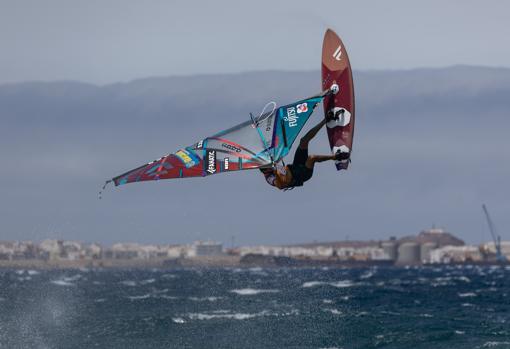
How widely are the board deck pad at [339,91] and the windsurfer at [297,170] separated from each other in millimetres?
1176

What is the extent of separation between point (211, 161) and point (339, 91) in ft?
12.6

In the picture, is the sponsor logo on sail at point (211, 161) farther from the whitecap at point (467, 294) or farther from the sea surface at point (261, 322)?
the whitecap at point (467, 294)

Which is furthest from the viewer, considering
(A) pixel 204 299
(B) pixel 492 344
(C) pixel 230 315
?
(A) pixel 204 299

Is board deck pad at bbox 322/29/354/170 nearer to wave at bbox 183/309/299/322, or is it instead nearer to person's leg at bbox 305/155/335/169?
person's leg at bbox 305/155/335/169

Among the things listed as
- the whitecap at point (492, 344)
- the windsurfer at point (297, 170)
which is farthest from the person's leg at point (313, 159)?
the whitecap at point (492, 344)

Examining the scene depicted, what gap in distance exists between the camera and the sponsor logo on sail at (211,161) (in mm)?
20844

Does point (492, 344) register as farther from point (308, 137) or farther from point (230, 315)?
point (308, 137)

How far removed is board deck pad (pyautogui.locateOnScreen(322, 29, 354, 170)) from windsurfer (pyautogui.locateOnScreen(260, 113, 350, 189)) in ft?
3.86

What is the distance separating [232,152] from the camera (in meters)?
21.0

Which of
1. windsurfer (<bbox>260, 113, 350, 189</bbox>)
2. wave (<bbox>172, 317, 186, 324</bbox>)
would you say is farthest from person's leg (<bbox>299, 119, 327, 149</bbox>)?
wave (<bbox>172, 317, 186, 324</bbox>)

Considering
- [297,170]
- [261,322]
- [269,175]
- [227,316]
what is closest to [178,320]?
[227,316]

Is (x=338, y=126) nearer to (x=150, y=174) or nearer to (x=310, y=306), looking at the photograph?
(x=150, y=174)

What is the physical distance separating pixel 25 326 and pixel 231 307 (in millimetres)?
16550

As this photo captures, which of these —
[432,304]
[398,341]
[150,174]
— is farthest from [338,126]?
[432,304]
